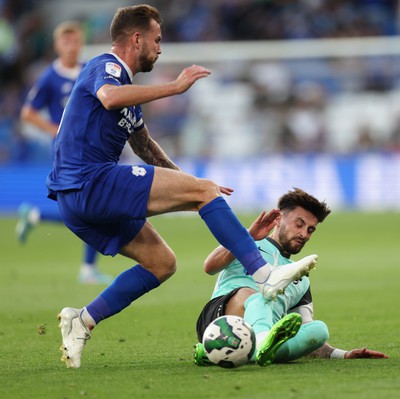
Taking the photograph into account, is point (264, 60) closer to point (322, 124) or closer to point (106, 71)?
point (322, 124)

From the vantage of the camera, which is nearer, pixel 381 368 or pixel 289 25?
pixel 381 368

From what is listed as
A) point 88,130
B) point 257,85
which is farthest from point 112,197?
point 257,85

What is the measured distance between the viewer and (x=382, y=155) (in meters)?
22.0

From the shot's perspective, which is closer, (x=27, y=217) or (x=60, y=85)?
(x=60, y=85)

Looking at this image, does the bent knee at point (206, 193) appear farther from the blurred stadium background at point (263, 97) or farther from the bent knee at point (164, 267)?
the blurred stadium background at point (263, 97)

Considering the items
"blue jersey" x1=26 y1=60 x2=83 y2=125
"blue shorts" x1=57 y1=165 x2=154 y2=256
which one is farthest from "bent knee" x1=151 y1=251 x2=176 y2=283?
"blue jersey" x1=26 y1=60 x2=83 y2=125

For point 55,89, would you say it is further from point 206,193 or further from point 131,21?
point 206,193

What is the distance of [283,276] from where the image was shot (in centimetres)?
578

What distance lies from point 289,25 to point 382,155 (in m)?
6.29

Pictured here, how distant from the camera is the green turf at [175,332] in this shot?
518 centimetres

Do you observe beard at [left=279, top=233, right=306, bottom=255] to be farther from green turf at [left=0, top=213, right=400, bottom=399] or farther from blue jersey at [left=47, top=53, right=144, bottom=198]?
blue jersey at [left=47, top=53, right=144, bottom=198]

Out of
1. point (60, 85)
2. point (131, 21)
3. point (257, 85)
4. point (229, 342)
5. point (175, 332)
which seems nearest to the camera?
point (229, 342)

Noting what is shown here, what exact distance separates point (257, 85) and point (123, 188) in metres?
19.3

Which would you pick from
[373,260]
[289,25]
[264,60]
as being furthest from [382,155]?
[373,260]
